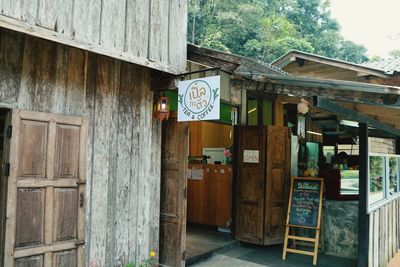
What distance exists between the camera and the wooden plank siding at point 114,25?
3.23 metres

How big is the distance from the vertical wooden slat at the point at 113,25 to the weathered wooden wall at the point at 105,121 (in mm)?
483

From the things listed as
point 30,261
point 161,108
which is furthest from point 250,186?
point 30,261

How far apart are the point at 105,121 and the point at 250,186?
380 centimetres

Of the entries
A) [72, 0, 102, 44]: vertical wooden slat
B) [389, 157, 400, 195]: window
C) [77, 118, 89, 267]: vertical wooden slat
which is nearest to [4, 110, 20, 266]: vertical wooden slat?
[77, 118, 89, 267]: vertical wooden slat

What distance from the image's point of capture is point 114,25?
398 cm

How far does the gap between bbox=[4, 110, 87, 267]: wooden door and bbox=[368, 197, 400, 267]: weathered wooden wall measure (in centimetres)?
428

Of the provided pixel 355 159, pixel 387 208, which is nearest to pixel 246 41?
pixel 355 159

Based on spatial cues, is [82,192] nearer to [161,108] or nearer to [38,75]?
[38,75]

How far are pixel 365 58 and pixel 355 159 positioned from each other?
95.5ft

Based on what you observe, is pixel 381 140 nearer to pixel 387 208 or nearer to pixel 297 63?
pixel 387 208

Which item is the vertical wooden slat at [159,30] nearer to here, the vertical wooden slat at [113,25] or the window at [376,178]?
the vertical wooden slat at [113,25]

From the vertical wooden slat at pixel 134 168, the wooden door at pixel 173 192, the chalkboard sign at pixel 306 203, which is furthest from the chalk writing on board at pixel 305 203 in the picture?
the vertical wooden slat at pixel 134 168

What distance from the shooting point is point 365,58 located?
34125mm

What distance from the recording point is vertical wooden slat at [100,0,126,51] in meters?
3.86
